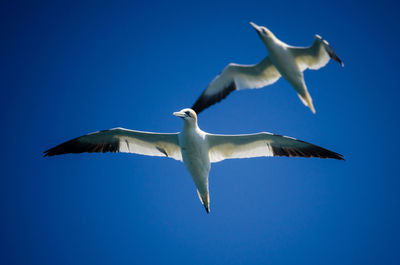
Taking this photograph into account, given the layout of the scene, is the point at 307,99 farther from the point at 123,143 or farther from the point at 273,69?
the point at 123,143

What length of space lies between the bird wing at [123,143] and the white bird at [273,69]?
389 cm

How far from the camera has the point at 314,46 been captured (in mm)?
14570

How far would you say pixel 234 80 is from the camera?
1677 centimetres

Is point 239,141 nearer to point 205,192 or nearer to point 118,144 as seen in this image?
point 205,192

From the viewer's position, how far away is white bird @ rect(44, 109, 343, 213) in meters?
11.6

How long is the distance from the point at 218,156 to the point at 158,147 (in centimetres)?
172

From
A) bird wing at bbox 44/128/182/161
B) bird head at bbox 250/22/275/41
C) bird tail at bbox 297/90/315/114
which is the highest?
bird head at bbox 250/22/275/41

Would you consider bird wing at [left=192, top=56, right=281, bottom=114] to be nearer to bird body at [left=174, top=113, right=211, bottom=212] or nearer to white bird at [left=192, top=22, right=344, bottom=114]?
white bird at [left=192, top=22, right=344, bottom=114]

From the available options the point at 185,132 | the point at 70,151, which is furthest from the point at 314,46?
the point at 70,151

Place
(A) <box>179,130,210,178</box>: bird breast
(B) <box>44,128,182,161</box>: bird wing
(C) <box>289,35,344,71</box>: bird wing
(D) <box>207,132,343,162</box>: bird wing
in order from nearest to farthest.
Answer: (A) <box>179,130,210,178</box>: bird breast < (D) <box>207,132,343,162</box>: bird wing < (B) <box>44,128,182,161</box>: bird wing < (C) <box>289,35,344,71</box>: bird wing

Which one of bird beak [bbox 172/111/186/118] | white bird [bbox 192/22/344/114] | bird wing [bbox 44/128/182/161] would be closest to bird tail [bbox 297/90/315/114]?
white bird [bbox 192/22/344/114]

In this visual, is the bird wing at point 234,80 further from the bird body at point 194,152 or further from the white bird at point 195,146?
the bird body at point 194,152

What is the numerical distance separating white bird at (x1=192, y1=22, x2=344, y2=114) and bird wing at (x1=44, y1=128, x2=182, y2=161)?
389cm

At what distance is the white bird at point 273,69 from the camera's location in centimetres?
1460
